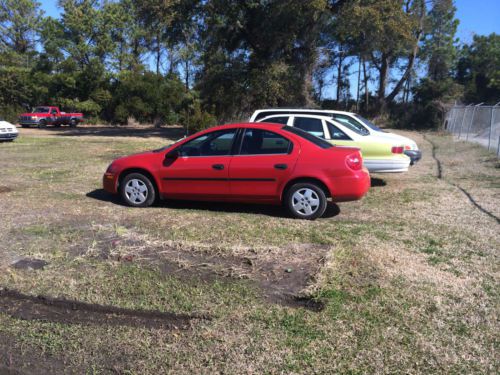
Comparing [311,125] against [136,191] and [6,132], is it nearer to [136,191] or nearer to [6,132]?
[136,191]

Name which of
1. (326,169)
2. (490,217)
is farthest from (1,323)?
(490,217)

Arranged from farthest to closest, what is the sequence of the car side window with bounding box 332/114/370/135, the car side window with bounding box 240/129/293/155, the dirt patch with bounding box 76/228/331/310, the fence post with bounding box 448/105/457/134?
1. the fence post with bounding box 448/105/457/134
2. the car side window with bounding box 332/114/370/135
3. the car side window with bounding box 240/129/293/155
4. the dirt patch with bounding box 76/228/331/310

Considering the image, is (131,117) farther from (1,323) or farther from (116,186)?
(1,323)

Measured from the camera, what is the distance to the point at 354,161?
664cm

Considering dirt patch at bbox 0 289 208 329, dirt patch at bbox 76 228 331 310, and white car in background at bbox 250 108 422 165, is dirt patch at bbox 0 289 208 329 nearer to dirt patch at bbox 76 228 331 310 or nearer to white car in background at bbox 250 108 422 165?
dirt patch at bbox 76 228 331 310

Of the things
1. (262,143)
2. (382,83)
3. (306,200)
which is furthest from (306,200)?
(382,83)

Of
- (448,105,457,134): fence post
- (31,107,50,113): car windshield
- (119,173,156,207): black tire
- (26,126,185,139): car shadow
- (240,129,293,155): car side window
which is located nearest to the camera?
(240,129,293,155): car side window

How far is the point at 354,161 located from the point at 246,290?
3204mm

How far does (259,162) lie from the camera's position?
6742 mm

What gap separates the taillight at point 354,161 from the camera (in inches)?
260

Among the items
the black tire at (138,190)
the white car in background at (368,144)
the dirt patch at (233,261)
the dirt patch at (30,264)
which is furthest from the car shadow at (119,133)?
the dirt patch at (30,264)

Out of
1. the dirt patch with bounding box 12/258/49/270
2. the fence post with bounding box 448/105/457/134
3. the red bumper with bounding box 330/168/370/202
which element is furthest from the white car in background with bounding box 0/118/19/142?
the fence post with bounding box 448/105/457/134

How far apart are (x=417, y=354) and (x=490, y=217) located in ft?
14.6

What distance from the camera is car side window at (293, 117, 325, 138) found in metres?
9.20
